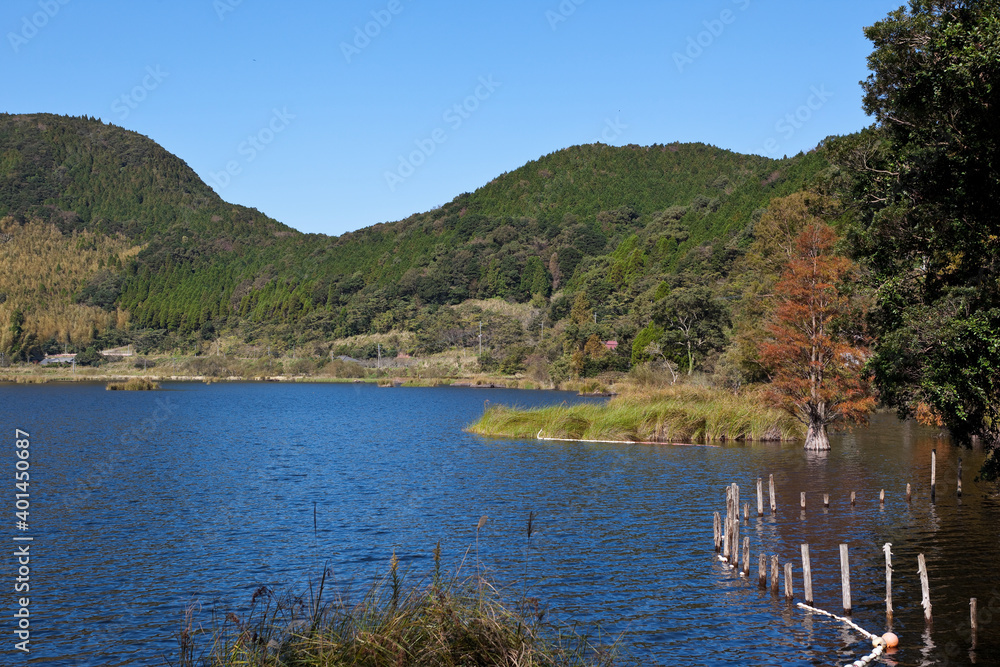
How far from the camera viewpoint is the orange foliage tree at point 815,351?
44031 mm

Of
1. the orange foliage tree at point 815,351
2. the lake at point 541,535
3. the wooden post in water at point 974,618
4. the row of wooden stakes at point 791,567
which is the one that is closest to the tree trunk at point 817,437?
the orange foliage tree at point 815,351

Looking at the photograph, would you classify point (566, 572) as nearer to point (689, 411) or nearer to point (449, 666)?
point (449, 666)

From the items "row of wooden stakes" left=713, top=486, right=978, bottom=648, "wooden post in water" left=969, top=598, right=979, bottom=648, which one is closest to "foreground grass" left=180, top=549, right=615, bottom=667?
"row of wooden stakes" left=713, top=486, right=978, bottom=648

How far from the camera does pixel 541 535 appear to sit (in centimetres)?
2600

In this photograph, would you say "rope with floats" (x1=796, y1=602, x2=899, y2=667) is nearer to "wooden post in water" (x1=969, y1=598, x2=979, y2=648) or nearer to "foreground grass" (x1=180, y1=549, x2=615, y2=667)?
"wooden post in water" (x1=969, y1=598, x2=979, y2=648)

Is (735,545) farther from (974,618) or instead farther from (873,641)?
(974,618)

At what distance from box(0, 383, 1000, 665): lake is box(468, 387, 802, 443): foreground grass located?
1.47 meters

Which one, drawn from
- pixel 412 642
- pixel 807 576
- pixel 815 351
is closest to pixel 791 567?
pixel 807 576

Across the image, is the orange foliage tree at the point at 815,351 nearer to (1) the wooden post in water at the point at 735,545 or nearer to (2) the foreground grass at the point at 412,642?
(1) the wooden post in water at the point at 735,545

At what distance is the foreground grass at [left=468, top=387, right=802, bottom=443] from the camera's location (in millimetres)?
48438

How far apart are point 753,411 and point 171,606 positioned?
37721 millimetres

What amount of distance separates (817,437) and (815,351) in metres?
4.69

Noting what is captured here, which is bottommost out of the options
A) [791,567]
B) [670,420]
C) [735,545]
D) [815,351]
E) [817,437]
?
[735,545]

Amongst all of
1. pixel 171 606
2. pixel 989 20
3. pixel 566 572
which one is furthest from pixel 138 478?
pixel 989 20
